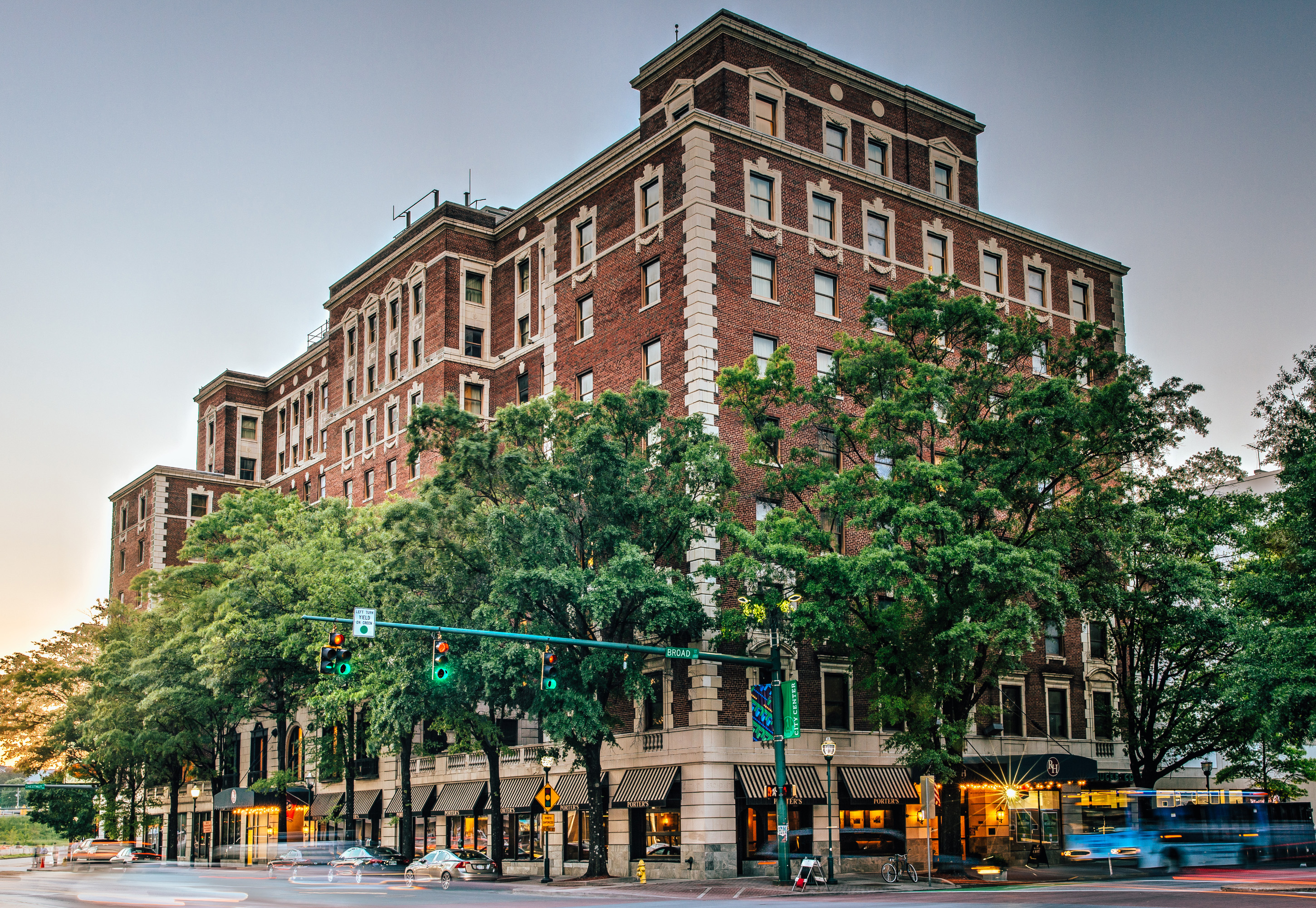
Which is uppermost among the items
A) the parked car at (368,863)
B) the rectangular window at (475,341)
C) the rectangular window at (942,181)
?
the rectangular window at (942,181)

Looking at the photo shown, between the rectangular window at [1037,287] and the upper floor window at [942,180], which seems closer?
the upper floor window at [942,180]

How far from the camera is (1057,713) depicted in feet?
175

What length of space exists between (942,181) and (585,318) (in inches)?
688

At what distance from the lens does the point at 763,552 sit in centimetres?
3803

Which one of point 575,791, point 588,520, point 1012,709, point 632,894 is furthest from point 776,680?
point 1012,709

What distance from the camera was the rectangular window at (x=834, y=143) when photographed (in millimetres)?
52344

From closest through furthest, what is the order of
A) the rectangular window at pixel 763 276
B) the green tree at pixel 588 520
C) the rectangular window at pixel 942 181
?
the green tree at pixel 588 520 → the rectangular window at pixel 763 276 → the rectangular window at pixel 942 181

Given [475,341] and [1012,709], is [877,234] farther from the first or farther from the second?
[475,341]

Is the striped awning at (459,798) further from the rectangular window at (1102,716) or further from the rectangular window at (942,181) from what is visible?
the rectangular window at (942,181)

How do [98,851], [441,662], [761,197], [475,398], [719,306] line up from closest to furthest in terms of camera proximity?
[441,662]
[719,306]
[761,197]
[475,398]
[98,851]

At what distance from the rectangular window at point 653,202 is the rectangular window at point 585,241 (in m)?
3.89

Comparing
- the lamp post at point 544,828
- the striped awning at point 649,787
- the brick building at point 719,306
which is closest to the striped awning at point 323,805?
the brick building at point 719,306

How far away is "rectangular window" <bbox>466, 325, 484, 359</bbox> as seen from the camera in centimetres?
6209

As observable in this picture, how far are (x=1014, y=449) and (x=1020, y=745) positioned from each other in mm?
17289
